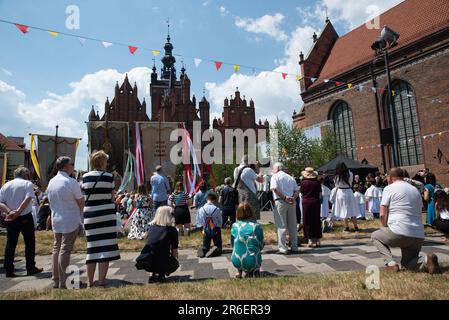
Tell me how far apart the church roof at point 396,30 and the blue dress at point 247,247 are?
2290cm

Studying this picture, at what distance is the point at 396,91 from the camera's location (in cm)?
2316

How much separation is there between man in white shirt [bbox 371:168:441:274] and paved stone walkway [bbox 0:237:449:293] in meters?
0.67

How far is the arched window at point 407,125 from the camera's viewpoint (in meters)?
21.8

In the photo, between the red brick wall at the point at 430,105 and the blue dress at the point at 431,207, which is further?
the red brick wall at the point at 430,105

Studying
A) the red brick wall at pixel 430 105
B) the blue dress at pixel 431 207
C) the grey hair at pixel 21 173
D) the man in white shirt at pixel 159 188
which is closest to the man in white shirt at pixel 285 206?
the man in white shirt at pixel 159 188

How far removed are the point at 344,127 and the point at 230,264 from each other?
2618cm

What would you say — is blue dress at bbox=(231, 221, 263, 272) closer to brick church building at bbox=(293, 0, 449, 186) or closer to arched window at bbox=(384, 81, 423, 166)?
brick church building at bbox=(293, 0, 449, 186)

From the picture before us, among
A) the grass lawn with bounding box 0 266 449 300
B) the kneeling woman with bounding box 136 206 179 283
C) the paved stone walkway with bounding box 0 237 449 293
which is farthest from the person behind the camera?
the paved stone walkway with bounding box 0 237 449 293

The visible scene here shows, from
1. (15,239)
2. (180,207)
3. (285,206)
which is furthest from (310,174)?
(15,239)

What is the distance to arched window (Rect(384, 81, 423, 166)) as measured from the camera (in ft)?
71.4

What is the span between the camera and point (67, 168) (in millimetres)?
3869

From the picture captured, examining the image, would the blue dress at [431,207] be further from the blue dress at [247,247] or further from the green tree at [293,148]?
the green tree at [293,148]

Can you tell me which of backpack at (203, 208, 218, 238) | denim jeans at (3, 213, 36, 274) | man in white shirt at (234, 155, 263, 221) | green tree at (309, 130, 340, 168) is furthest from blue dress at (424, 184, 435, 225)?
green tree at (309, 130, 340, 168)
